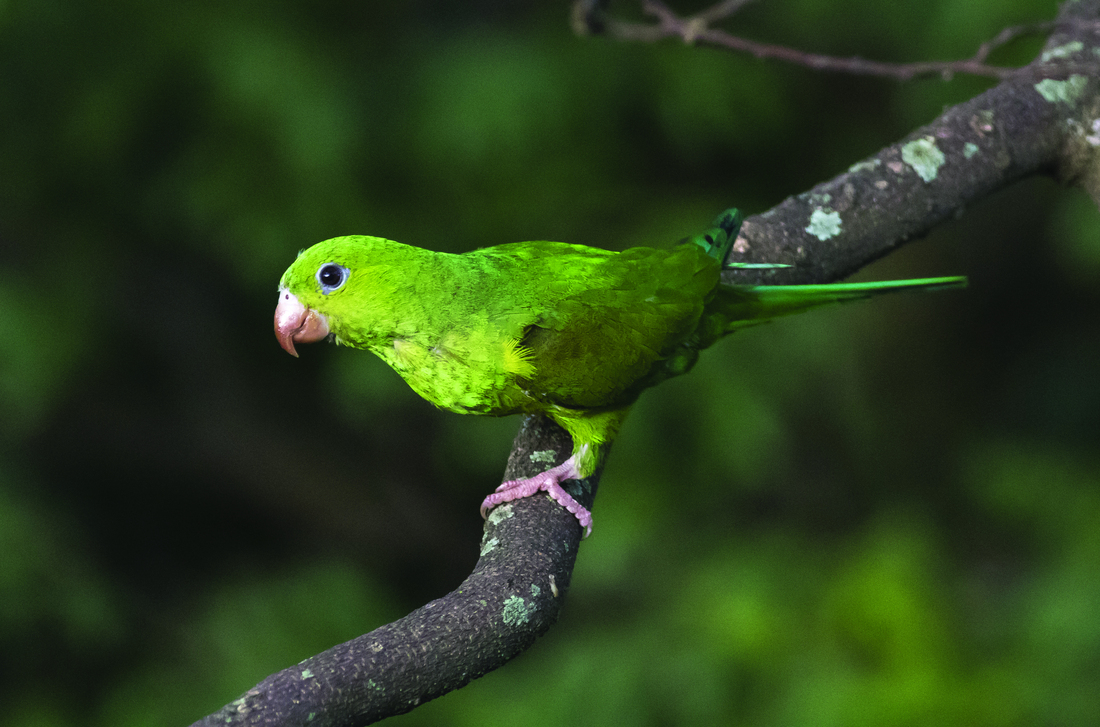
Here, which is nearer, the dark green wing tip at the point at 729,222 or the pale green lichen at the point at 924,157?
the dark green wing tip at the point at 729,222

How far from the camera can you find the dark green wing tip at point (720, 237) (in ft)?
5.44

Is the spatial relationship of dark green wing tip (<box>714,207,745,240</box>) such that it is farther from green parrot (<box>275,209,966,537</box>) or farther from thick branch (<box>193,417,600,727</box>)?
thick branch (<box>193,417,600,727</box>)

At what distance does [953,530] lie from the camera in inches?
138

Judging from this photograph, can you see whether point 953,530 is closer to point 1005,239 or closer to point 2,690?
point 1005,239

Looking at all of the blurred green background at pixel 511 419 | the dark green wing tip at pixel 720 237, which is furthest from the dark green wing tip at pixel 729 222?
the blurred green background at pixel 511 419

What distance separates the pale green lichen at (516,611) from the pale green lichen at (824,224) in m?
1.03

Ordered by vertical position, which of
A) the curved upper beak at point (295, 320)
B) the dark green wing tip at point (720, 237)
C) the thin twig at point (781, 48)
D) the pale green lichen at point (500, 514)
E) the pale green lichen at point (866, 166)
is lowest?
the pale green lichen at point (500, 514)

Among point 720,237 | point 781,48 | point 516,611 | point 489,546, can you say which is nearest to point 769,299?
point 720,237

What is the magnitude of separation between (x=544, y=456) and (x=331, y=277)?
0.48 m

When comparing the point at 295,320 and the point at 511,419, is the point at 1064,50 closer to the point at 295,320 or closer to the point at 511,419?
the point at 295,320

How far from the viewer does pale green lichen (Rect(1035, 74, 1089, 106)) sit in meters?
1.91

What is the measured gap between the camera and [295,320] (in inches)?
57.6

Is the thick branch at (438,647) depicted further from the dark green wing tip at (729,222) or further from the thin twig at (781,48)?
the thin twig at (781,48)

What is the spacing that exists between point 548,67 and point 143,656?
2404 millimetres
